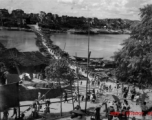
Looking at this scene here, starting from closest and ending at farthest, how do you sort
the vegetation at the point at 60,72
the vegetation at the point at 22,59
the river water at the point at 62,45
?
1. the vegetation at the point at 60,72
2. the vegetation at the point at 22,59
3. the river water at the point at 62,45

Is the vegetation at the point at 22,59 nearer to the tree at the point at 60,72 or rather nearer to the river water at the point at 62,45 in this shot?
the tree at the point at 60,72

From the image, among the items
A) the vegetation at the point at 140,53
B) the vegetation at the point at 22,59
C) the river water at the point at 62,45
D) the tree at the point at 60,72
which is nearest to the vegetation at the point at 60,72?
the tree at the point at 60,72

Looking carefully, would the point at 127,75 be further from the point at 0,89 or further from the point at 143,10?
the point at 0,89

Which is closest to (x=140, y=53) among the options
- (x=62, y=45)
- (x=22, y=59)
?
(x=22, y=59)

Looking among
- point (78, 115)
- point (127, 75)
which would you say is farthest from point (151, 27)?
point (78, 115)

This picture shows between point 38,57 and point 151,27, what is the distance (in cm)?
2004

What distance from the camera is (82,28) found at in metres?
117

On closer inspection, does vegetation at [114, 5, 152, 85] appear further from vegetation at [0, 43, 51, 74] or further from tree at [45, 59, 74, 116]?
vegetation at [0, 43, 51, 74]

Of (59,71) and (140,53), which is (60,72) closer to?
(59,71)

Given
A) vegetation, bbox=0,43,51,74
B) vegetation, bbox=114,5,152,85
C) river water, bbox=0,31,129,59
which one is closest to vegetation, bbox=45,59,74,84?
vegetation, bbox=0,43,51,74

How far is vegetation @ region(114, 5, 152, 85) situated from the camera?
12070 mm

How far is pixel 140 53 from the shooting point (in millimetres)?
12383

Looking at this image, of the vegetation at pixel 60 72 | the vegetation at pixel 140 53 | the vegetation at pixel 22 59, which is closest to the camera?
the vegetation at pixel 140 53

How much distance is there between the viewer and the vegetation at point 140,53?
1207cm
